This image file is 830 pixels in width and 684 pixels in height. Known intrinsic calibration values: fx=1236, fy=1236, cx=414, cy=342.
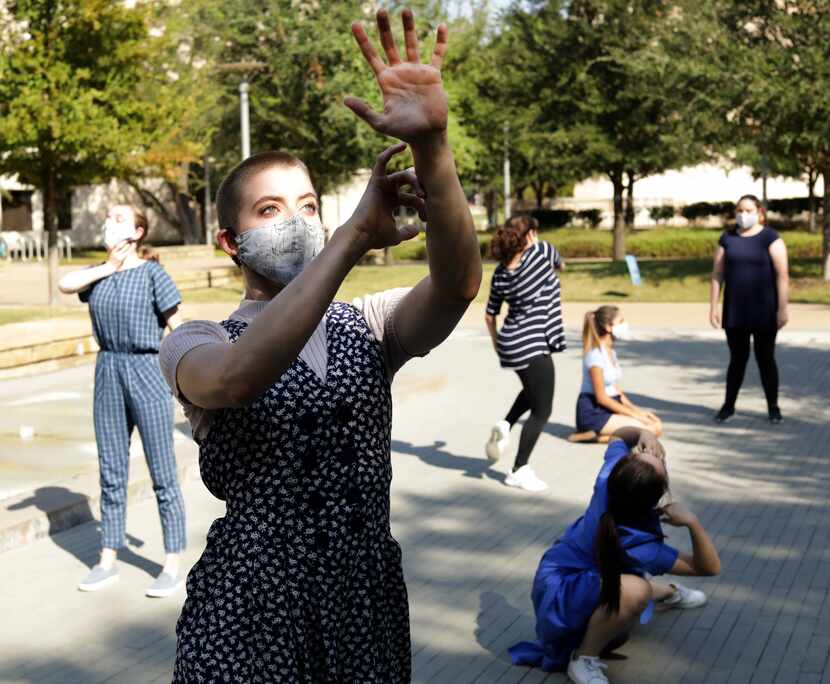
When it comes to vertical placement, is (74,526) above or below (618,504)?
below

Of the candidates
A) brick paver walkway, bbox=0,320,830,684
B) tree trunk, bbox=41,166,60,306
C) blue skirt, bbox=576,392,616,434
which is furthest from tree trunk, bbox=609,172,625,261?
blue skirt, bbox=576,392,616,434

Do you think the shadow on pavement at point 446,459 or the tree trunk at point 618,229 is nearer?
the shadow on pavement at point 446,459

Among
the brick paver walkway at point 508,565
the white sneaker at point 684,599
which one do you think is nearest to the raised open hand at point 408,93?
the brick paver walkway at point 508,565

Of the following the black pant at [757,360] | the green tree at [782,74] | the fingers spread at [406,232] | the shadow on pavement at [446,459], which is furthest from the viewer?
the green tree at [782,74]

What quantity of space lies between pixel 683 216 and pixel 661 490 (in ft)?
175

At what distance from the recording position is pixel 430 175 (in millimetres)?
2092

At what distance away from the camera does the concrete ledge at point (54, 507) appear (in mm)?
7105

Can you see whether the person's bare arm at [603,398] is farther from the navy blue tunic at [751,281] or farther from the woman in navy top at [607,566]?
the woman in navy top at [607,566]

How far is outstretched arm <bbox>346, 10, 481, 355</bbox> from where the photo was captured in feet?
6.47

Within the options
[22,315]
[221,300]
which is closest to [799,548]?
[22,315]

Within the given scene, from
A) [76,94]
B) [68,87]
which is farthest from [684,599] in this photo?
[68,87]

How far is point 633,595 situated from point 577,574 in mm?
238

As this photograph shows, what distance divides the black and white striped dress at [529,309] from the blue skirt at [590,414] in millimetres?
1386

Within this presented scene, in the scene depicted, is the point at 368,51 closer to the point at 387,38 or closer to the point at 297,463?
the point at 387,38
